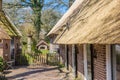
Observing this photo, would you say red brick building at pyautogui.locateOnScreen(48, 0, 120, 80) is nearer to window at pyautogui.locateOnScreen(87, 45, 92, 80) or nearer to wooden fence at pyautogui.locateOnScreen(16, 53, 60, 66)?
window at pyautogui.locateOnScreen(87, 45, 92, 80)

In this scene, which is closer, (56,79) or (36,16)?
(56,79)

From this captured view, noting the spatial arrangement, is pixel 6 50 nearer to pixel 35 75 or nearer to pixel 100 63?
pixel 35 75

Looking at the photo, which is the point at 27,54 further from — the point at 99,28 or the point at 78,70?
the point at 99,28

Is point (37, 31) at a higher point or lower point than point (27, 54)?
higher

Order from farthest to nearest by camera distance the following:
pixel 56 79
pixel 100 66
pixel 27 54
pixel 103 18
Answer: pixel 27 54, pixel 56 79, pixel 100 66, pixel 103 18

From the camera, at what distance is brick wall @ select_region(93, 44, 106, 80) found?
11262 mm

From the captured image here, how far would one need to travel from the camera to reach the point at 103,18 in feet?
30.9

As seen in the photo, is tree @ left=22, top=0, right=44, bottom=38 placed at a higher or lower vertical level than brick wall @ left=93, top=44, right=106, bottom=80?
higher

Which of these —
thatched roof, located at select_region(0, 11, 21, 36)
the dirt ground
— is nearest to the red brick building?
the dirt ground

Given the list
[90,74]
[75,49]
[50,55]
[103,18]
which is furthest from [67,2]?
[103,18]

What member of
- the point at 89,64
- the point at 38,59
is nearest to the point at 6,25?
the point at 38,59

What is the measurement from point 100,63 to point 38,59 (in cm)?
1728

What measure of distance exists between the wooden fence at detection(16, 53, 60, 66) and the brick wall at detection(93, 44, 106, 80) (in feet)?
51.1

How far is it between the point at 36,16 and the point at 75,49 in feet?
54.1
